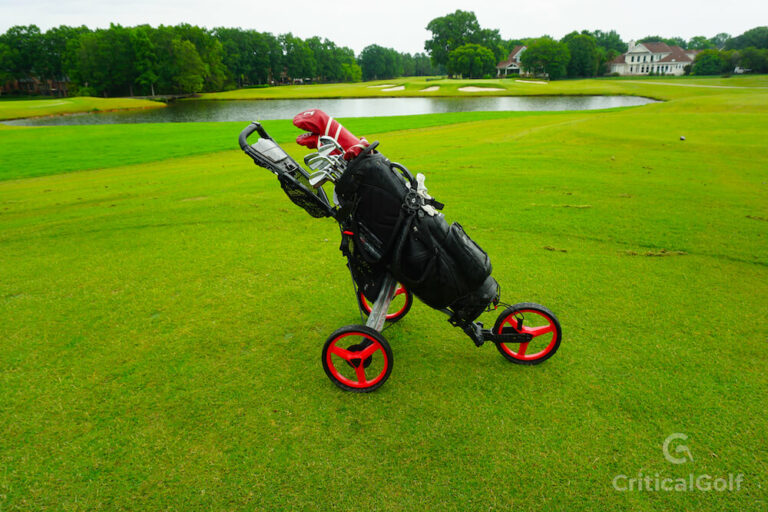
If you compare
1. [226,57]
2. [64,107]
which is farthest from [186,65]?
[64,107]

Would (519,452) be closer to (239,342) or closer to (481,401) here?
(481,401)

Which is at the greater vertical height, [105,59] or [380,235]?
[105,59]

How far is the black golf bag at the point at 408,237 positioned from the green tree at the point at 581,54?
4415 inches

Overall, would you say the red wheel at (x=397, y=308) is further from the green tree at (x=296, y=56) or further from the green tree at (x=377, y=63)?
the green tree at (x=377, y=63)

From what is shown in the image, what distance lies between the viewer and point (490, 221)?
22.9 ft

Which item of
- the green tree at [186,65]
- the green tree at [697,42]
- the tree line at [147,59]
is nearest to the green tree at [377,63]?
the tree line at [147,59]

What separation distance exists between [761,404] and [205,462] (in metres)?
3.85

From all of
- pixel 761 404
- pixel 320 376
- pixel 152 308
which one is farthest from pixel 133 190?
pixel 761 404

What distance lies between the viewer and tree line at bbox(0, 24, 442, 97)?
77.3 meters

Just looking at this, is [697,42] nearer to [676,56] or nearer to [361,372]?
[676,56]

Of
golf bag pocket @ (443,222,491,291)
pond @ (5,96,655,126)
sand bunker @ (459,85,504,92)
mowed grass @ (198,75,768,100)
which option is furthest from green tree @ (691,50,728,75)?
golf bag pocket @ (443,222,491,291)

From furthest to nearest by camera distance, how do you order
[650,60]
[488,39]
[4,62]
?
[650,60], [488,39], [4,62]

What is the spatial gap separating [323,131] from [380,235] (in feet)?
2.80

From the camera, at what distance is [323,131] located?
303 centimetres
